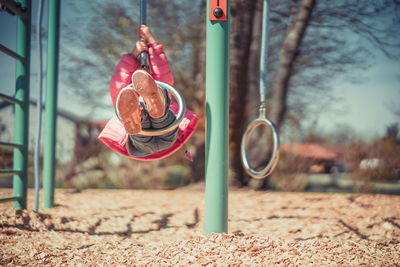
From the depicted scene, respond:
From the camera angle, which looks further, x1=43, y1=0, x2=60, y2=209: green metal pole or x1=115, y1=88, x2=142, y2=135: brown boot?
x1=43, y1=0, x2=60, y2=209: green metal pole

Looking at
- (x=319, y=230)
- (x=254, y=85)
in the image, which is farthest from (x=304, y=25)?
(x=319, y=230)

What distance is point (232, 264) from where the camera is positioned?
1.68 m

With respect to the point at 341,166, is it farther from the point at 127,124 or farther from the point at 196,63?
the point at 127,124

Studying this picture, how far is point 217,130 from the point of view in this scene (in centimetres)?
207

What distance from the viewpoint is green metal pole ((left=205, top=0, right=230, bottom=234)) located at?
2064 millimetres

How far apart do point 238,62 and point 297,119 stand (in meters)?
1.49

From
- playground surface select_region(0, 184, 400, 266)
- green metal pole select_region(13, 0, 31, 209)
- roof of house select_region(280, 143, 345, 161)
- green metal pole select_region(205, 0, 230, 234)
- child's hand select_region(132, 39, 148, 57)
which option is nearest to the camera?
playground surface select_region(0, 184, 400, 266)

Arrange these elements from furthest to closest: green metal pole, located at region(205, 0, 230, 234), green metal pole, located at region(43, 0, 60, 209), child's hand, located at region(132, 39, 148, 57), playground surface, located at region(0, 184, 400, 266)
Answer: green metal pole, located at region(43, 0, 60, 209) → child's hand, located at region(132, 39, 148, 57) → green metal pole, located at region(205, 0, 230, 234) → playground surface, located at region(0, 184, 400, 266)

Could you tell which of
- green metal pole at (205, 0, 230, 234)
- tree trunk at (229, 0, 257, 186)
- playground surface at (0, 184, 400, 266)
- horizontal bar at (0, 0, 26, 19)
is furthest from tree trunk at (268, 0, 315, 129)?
horizontal bar at (0, 0, 26, 19)

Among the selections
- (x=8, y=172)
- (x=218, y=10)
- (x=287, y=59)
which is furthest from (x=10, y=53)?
(x=287, y=59)

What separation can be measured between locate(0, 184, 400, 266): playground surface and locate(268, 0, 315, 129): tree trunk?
4.28ft

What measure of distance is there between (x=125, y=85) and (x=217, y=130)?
628 millimetres

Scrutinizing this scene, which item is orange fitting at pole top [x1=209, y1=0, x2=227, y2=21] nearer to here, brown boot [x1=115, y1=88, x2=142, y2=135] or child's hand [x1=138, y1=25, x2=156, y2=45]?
child's hand [x1=138, y1=25, x2=156, y2=45]

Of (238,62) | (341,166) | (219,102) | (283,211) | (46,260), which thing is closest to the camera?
(46,260)
